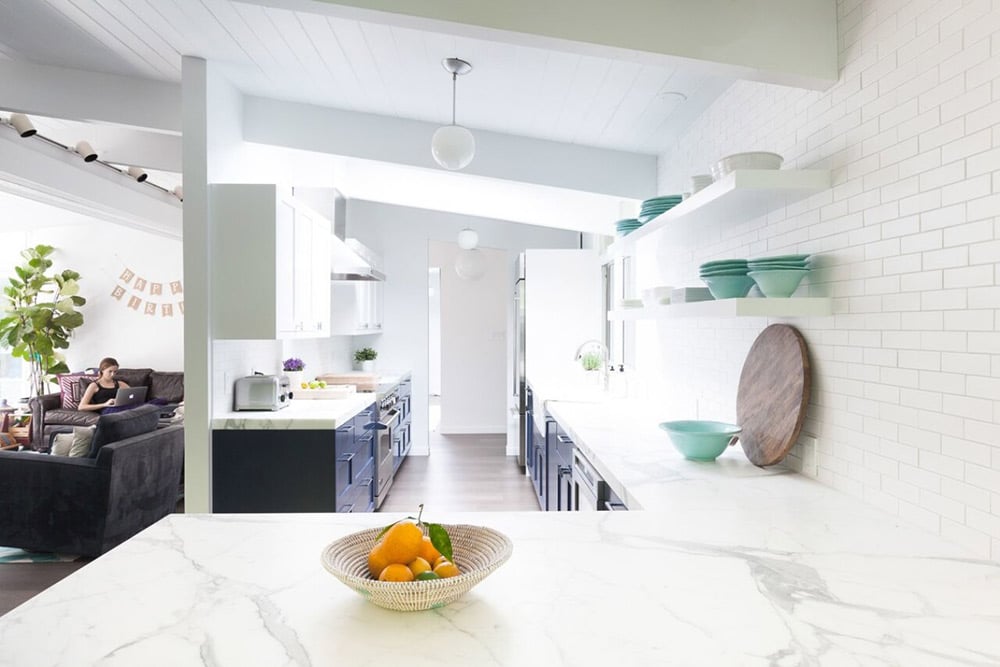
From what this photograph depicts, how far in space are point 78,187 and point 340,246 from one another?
223 centimetres

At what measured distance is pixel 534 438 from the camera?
5.73 m

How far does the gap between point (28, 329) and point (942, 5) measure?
8.68 m

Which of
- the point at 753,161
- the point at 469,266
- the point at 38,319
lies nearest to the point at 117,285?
the point at 38,319

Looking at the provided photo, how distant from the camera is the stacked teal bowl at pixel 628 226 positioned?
339 centimetres

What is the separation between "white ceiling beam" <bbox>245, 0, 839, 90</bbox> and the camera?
2.05 metres

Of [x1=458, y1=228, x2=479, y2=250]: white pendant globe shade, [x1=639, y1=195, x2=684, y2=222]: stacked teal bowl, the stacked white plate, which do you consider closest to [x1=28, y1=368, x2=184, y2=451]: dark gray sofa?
[x1=458, y1=228, x2=479, y2=250]: white pendant globe shade

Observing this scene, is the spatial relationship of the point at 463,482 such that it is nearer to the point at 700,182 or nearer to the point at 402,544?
the point at 700,182

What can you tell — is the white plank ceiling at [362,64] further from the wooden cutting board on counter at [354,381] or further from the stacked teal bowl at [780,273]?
the wooden cutting board on counter at [354,381]

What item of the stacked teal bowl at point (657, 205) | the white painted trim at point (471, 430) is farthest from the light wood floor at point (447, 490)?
the stacked teal bowl at point (657, 205)

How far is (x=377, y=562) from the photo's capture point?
4.03 feet

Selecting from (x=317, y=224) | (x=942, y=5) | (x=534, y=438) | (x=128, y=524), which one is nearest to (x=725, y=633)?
(x=942, y=5)

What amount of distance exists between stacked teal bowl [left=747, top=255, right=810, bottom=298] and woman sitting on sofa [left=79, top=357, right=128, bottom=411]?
24.4 feet

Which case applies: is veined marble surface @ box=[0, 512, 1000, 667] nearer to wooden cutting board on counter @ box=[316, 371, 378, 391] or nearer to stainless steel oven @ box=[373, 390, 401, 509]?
stainless steel oven @ box=[373, 390, 401, 509]

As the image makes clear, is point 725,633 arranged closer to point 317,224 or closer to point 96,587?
point 96,587
